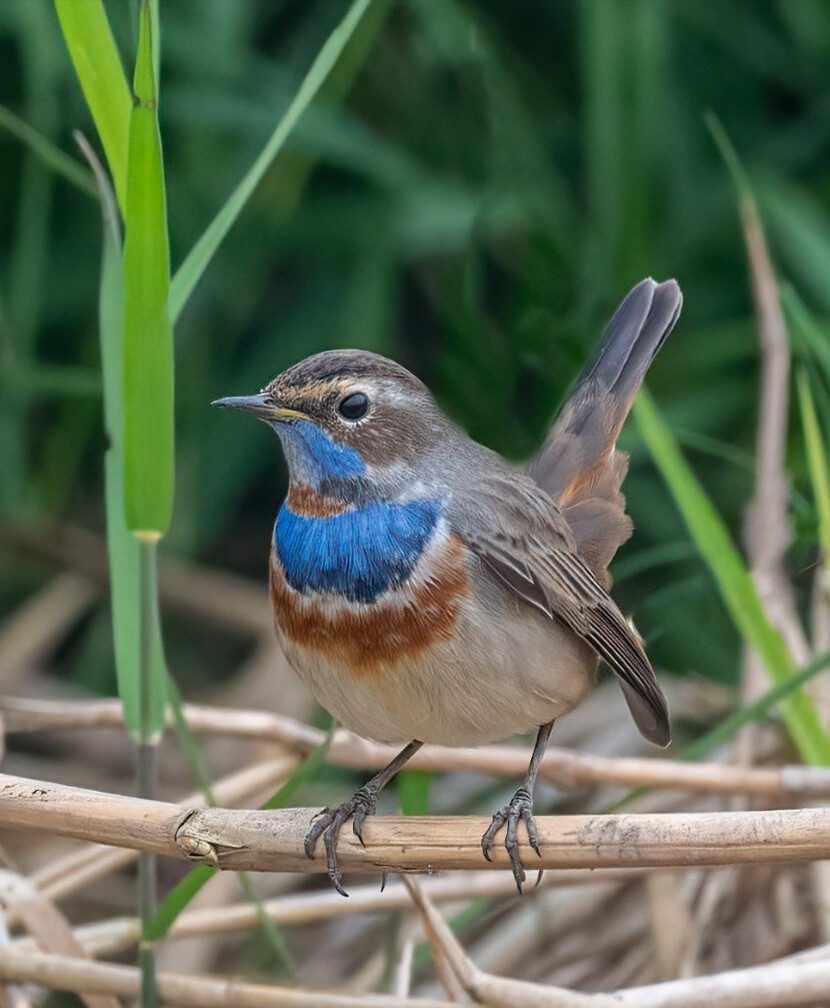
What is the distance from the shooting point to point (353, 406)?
2.91 meters

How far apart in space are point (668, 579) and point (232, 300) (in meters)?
1.77

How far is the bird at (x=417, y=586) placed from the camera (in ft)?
9.04

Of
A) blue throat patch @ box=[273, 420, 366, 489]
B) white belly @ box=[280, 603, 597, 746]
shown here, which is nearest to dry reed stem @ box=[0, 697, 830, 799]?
white belly @ box=[280, 603, 597, 746]

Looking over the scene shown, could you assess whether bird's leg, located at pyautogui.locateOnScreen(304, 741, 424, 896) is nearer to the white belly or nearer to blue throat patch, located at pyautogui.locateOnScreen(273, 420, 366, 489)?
the white belly

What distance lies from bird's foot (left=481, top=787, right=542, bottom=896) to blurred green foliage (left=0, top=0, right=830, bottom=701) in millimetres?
1864

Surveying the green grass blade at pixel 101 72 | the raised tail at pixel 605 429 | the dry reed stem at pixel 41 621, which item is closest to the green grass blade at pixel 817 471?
the raised tail at pixel 605 429

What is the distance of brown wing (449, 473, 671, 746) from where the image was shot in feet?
9.55

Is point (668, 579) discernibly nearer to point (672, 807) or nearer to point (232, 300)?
point (672, 807)

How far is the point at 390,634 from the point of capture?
2.75m

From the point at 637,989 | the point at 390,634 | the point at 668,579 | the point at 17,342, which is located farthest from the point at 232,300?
the point at 637,989

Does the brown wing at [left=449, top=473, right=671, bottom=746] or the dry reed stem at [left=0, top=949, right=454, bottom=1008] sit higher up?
the brown wing at [left=449, top=473, right=671, bottom=746]

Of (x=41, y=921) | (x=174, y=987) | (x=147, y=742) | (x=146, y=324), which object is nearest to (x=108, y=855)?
(x=41, y=921)

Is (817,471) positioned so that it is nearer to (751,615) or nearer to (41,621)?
(751,615)

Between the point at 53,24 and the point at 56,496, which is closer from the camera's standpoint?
the point at 53,24
